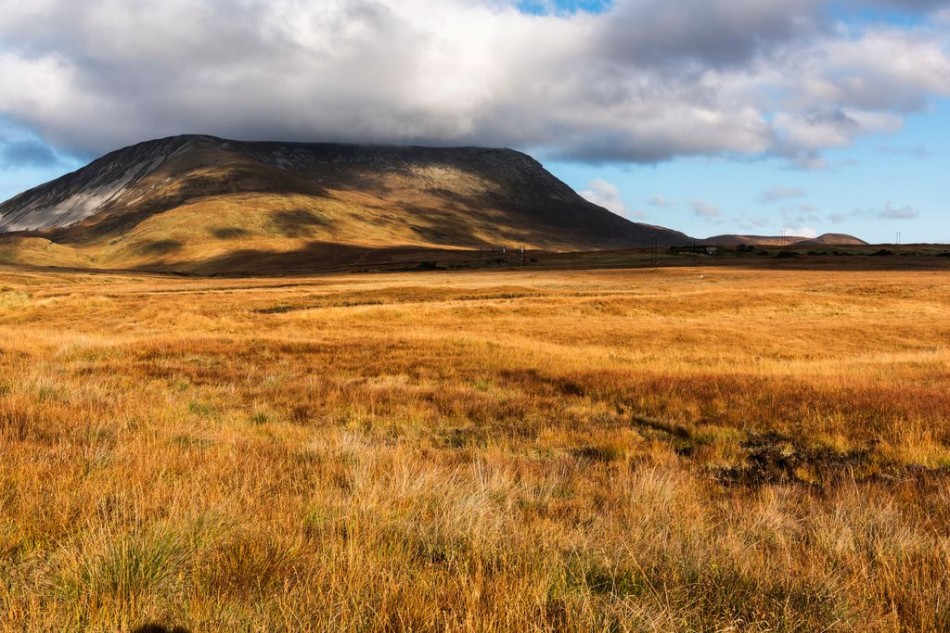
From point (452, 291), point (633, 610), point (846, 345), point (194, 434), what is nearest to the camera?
point (633, 610)

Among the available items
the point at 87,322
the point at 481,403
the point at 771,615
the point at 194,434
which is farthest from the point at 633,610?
the point at 87,322

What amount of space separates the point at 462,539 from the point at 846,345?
33.0 m

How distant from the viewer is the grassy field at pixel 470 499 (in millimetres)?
3355

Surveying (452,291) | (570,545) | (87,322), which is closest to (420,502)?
(570,545)

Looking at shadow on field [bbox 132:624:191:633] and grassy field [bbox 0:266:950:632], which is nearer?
shadow on field [bbox 132:624:191:633]

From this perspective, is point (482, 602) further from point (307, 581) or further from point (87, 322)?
point (87, 322)

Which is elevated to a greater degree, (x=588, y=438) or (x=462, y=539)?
(x=462, y=539)

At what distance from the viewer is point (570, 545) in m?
4.34

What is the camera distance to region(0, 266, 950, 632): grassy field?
336 cm

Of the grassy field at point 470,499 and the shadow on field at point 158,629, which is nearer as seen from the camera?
the shadow on field at point 158,629

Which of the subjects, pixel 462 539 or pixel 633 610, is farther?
pixel 462 539

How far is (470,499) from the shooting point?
5039 millimetres

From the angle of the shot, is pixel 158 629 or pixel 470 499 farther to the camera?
pixel 470 499

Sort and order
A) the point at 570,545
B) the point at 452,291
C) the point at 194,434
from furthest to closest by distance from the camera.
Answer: the point at 452,291 → the point at 194,434 → the point at 570,545
